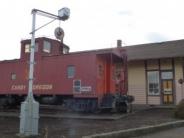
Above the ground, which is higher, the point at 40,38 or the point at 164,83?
the point at 40,38

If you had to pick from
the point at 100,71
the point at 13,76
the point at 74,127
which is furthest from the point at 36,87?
the point at 74,127

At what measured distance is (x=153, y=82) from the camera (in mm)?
28031

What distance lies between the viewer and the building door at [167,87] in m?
27.1

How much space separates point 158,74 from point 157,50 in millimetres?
2220

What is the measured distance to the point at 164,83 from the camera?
1084 inches

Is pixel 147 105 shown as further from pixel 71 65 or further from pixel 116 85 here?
pixel 71 65

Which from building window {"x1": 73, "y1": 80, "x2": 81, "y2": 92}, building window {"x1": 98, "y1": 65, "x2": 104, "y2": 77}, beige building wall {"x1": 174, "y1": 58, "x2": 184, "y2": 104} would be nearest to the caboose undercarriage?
building window {"x1": 73, "y1": 80, "x2": 81, "y2": 92}

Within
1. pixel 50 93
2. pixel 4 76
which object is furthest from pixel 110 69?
pixel 4 76

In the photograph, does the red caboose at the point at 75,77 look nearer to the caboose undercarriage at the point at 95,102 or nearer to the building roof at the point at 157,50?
the caboose undercarriage at the point at 95,102

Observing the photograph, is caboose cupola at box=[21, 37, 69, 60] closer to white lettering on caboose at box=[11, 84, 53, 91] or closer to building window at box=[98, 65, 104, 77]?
white lettering on caboose at box=[11, 84, 53, 91]

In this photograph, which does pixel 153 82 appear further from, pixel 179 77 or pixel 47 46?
pixel 47 46

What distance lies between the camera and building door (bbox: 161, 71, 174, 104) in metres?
27.1

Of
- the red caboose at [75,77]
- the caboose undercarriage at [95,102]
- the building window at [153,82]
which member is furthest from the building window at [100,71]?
the building window at [153,82]

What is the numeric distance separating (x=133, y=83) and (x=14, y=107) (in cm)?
957
